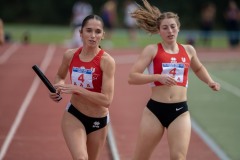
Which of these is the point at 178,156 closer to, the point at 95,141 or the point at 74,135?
the point at 95,141

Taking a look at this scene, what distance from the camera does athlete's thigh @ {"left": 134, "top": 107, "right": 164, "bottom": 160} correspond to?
23.3 feet

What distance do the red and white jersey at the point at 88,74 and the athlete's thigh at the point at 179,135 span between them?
95cm

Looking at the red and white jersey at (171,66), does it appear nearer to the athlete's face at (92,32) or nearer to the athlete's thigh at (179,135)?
the athlete's thigh at (179,135)

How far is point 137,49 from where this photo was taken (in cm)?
2930

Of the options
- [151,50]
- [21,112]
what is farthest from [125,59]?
[151,50]

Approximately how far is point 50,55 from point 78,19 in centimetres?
368

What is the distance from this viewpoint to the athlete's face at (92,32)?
22.5ft

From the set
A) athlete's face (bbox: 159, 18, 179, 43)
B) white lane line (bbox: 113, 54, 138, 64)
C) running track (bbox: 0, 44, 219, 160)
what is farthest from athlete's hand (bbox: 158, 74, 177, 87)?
white lane line (bbox: 113, 54, 138, 64)

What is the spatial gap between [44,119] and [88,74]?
637 cm

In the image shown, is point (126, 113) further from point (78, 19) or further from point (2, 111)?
point (78, 19)

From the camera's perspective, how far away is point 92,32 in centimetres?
685

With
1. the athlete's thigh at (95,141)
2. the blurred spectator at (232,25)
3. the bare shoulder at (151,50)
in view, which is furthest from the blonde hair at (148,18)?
the blurred spectator at (232,25)

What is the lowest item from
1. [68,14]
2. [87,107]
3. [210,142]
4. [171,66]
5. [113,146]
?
[68,14]

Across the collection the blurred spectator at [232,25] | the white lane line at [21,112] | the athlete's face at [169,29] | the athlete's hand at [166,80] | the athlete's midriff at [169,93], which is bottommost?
the blurred spectator at [232,25]
